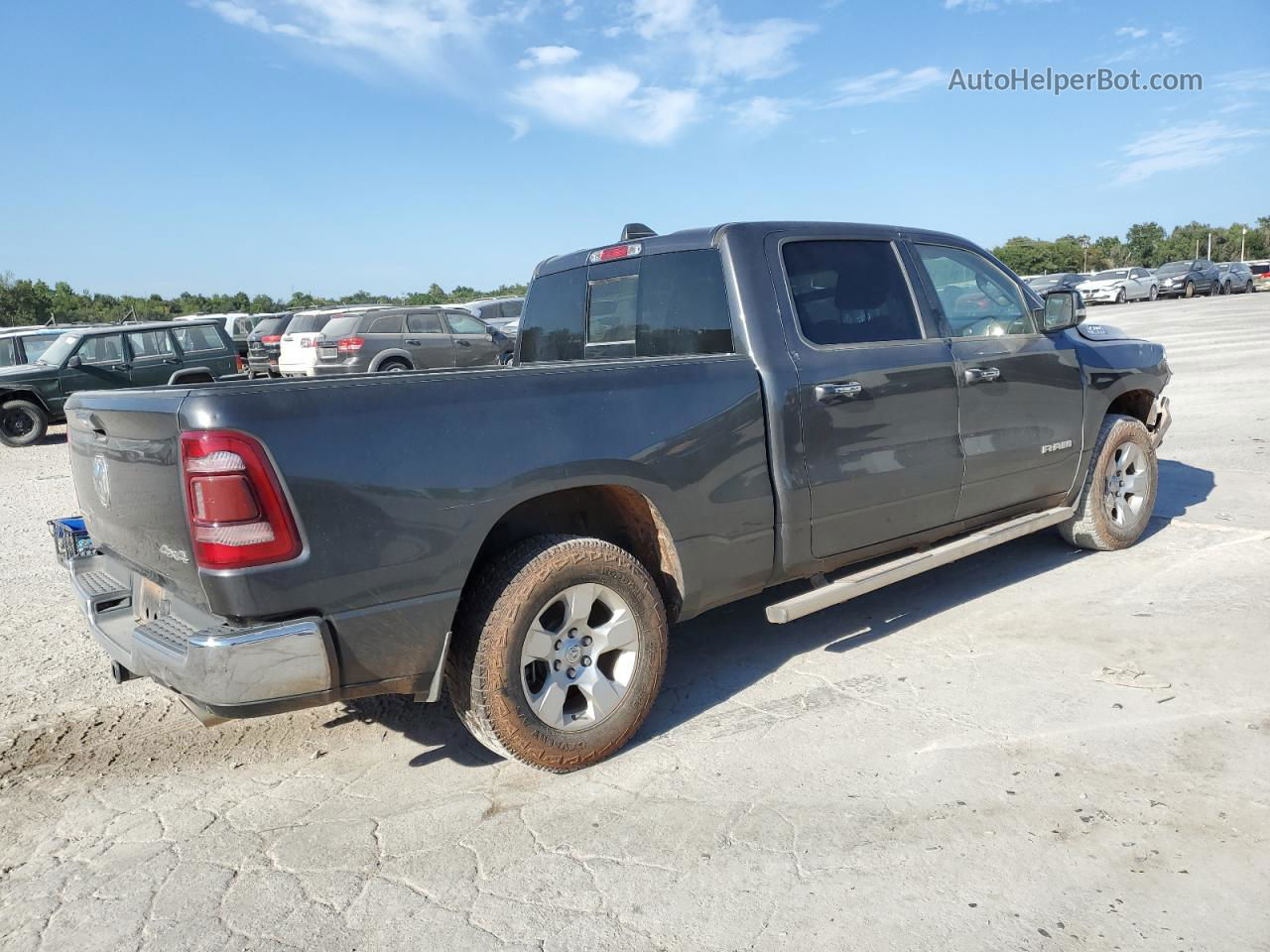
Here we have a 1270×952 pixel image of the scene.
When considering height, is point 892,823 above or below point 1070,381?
below

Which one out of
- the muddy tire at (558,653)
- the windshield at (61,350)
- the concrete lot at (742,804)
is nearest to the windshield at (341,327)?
the windshield at (61,350)

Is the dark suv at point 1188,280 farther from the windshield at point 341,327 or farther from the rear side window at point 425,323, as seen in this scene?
the windshield at point 341,327

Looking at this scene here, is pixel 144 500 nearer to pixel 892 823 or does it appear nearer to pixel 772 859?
Result: pixel 772 859

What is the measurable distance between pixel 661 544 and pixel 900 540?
4.50ft

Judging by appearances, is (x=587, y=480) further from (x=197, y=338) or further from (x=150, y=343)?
(x=197, y=338)

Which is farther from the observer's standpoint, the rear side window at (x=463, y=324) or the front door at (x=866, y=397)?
the rear side window at (x=463, y=324)

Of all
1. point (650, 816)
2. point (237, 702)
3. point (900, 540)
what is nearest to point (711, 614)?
point (900, 540)

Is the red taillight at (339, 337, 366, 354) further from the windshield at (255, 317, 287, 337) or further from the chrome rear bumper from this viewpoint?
the chrome rear bumper

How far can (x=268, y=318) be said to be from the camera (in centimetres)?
2538

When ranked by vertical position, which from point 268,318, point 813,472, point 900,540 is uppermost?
point 268,318

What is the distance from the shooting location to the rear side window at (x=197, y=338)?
1554cm

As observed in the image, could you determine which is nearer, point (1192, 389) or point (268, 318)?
point (1192, 389)

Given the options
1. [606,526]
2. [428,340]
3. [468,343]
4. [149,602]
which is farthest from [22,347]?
[606,526]

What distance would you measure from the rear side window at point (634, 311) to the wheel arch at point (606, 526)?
84cm
